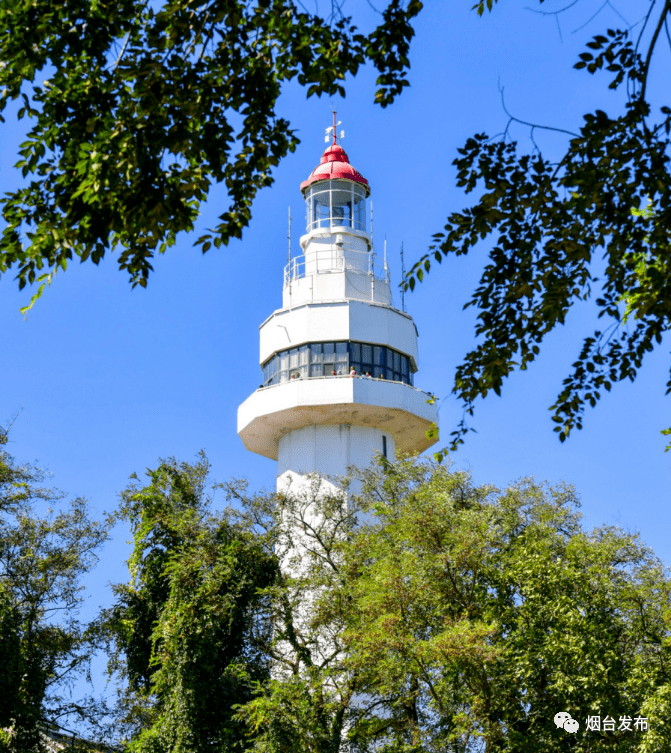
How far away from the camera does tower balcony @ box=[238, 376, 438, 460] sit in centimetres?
3406

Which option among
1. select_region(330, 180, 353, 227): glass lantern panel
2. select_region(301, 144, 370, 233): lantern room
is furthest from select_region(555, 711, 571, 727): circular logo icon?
select_region(330, 180, 353, 227): glass lantern panel

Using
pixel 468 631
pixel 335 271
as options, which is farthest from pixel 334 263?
pixel 468 631

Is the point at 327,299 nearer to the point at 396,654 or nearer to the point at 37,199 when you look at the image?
the point at 396,654

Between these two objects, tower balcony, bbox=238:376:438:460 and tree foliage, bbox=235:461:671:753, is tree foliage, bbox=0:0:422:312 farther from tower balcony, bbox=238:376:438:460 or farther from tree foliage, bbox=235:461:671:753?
tower balcony, bbox=238:376:438:460

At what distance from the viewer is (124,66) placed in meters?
8.17

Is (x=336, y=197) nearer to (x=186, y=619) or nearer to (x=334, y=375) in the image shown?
(x=334, y=375)

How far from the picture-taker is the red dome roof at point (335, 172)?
39469mm

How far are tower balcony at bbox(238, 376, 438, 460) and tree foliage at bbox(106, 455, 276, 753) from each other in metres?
7.71

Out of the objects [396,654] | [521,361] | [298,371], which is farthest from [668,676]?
[298,371]

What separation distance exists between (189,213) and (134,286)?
28.8 inches

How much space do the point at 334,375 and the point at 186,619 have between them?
12.6 meters

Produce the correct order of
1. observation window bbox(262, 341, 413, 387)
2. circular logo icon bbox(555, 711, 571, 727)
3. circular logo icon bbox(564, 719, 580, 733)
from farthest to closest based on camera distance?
observation window bbox(262, 341, 413, 387)
circular logo icon bbox(555, 711, 571, 727)
circular logo icon bbox(564, 719, 580, 733)

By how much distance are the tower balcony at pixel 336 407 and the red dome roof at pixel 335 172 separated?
8.86 m

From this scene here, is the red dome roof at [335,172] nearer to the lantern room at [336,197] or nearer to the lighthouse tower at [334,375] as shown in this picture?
the lantern room at [336,197]
